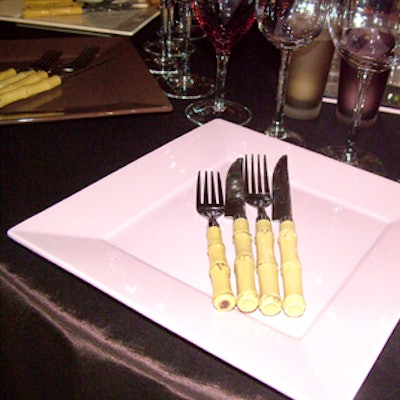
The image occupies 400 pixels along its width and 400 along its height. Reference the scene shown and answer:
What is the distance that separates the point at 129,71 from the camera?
88cm

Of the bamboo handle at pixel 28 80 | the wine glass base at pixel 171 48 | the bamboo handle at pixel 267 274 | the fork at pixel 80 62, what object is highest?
the bamboo handle at pixel 267 274

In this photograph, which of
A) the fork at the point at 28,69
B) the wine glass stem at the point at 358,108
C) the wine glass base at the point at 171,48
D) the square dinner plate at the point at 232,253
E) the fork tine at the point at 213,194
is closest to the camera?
the square dinner plate at the point at 232,253

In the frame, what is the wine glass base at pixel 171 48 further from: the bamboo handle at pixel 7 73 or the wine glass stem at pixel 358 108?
the wine glass stem at pixel 358 108

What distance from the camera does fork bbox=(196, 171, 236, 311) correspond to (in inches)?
17.2

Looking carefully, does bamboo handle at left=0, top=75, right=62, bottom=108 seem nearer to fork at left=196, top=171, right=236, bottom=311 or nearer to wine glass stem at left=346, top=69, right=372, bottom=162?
fork at left=196, top=171, right=236, bottom=311

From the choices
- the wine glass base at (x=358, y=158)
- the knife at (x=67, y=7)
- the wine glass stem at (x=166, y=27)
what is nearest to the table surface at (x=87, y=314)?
the wine glass base at (x=358, y=158)

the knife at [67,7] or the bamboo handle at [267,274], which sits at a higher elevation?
the bamboo handle at [267,274]

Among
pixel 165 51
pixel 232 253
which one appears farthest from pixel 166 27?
pixel 232 253

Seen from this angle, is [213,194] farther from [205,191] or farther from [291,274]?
[291,274]

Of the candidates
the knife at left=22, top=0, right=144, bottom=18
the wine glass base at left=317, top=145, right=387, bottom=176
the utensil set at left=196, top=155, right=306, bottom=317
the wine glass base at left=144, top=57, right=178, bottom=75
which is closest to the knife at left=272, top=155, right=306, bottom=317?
the utensil set at left=196, top=155, right=306, bottom=317

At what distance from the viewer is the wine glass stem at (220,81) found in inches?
32.1

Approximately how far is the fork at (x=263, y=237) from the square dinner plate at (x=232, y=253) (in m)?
0.02

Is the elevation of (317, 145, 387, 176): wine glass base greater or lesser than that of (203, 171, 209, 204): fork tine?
lesser

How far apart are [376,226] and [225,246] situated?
6.7 inches
